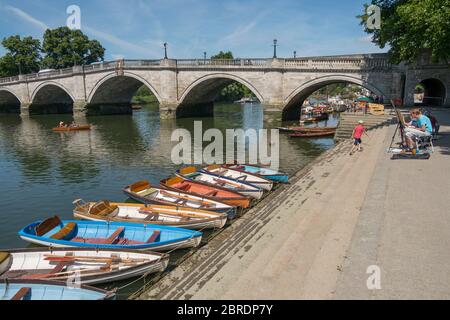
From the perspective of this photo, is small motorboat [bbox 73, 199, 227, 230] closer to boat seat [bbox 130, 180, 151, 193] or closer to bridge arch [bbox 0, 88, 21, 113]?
boat seat [bbox 130, 180, 151, 193]

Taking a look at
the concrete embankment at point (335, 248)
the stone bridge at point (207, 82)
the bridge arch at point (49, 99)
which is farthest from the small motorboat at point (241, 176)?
the bridge arch at point (49, 99)

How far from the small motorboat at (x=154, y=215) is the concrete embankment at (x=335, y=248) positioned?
2.88ft

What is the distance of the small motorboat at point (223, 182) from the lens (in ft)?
43.4

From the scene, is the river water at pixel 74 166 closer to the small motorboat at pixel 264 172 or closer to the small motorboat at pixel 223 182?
the small motorboat at pixel 223 182

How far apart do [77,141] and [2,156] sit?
21.7 ft

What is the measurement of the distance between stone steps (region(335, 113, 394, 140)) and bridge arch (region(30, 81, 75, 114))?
4933 centimetres

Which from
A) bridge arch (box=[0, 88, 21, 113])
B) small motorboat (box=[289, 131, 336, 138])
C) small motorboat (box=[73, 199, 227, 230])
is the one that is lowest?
small motorboat (box=[73, 199, 227, 230])

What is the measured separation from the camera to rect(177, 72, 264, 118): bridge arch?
41344mm

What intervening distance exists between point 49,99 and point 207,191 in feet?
205

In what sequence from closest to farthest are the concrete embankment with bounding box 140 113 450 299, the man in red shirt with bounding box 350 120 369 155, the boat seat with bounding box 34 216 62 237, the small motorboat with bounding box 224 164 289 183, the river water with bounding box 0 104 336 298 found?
the concrete embankment with bounding box 140 113 450 299, the boat seat with bounding box 34 216 62 237, the river water with bounding box 0 104 336 298, the small motorboat with bounding box 224 164 289 183, the man in red shirt with bounding box 350 120 369 155

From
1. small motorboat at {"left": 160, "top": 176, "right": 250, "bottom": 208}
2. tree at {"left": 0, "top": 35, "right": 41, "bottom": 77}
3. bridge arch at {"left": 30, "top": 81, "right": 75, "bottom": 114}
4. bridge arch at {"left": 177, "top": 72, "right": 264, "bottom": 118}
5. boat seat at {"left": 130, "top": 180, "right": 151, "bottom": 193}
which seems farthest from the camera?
tree at {"left": 0, "top": 35, "right": 41, "bottom": 77}

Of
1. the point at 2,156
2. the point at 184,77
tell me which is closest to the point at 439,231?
the point at 2,156

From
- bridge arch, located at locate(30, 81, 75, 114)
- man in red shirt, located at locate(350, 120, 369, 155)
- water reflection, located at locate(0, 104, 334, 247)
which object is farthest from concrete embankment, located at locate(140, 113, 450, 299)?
bridge arch, located at locate(30, 81, 75, 114)

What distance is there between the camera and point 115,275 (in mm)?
7516
